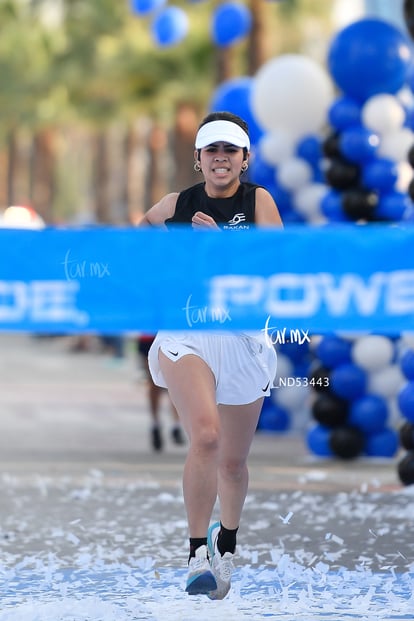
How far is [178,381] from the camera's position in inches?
237

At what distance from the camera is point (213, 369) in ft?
20.0

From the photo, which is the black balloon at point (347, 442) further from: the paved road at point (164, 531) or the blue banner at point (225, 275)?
A: the blue banner at point (225, 275)

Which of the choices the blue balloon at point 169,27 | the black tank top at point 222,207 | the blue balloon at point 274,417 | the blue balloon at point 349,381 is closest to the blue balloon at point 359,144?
the blue balloon at point 349,381

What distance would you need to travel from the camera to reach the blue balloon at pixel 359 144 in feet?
39.9

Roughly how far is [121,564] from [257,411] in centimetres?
155

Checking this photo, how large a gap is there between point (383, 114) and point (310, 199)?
5.81ft

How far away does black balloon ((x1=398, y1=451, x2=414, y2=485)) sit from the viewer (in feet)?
33.1

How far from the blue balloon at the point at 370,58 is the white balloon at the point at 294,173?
1.36 m

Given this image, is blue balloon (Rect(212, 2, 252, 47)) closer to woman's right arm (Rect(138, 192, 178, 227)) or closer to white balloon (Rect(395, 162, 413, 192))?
white balloon (Rect(395, 162, 413, 192))

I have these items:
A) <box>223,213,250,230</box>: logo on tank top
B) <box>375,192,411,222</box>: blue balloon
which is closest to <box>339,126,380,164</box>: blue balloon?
<box>375,192,411,222</box>: blue balloon

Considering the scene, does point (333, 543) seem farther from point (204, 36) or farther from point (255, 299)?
point (204, 36)

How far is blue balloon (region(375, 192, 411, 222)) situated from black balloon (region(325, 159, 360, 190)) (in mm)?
260

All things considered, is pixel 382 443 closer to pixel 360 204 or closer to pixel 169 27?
pixel 360 204

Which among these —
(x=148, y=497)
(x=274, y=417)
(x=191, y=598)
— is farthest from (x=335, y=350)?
(x=191, y=598)
